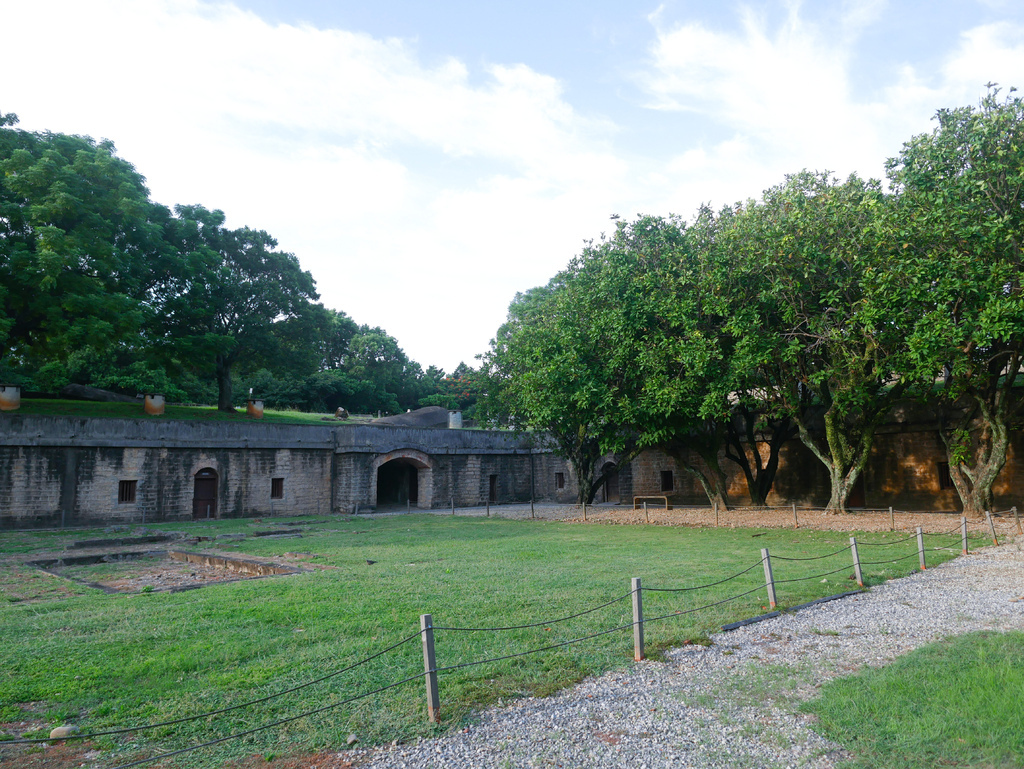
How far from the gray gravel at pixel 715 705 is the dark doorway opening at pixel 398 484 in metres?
26.2

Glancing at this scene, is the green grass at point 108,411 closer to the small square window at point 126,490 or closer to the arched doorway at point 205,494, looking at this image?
the arched doorway at point 205,494

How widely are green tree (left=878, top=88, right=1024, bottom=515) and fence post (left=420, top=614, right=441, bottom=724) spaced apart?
1283 centimetres

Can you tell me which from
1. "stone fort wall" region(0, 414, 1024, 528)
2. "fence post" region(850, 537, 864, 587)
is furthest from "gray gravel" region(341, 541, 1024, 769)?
"stone fort wall" region(0, 414, 1024, 528)

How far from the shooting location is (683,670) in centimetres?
580

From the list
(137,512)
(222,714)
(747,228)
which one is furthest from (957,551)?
(137,512)

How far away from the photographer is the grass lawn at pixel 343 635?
4.82 m

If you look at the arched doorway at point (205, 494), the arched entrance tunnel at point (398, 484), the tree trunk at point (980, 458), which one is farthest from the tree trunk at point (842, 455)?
the arched doorway at point (205, 494)

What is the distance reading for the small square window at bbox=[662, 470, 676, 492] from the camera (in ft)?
96.6

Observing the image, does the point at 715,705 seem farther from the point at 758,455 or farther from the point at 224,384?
the point at 224,384

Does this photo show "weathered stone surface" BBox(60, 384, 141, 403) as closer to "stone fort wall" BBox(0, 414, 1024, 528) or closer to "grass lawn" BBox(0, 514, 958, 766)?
"stone fort wall" BBox(0, 414, 1024, 528)

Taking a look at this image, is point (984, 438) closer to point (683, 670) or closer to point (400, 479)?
point (683, 670)

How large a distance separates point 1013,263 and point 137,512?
2613 centimetres

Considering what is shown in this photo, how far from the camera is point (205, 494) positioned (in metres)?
24.7

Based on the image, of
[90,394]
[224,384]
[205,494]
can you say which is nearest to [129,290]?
[224,384]
